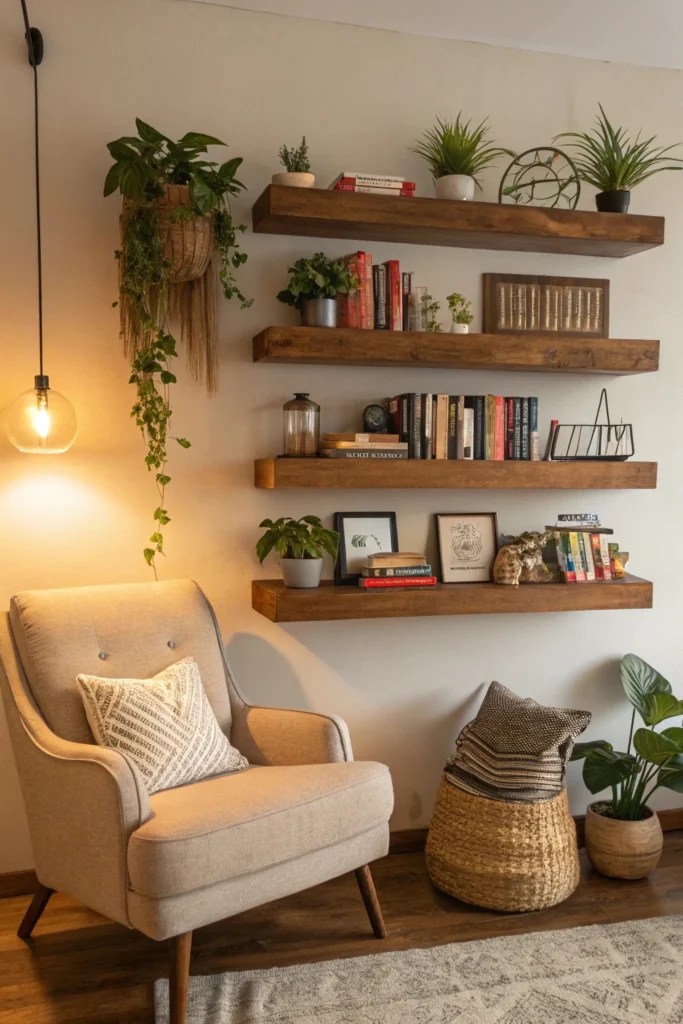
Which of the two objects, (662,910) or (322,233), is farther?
(322,233)

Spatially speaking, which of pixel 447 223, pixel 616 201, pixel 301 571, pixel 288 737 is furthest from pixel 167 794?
pixel 616 201

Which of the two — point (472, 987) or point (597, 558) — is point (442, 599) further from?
point (472, 987)

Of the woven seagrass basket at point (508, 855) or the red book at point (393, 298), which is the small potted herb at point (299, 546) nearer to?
the red book at point (393, 298)

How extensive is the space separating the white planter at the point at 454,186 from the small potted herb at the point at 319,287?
0.39m

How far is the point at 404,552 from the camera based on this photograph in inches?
120

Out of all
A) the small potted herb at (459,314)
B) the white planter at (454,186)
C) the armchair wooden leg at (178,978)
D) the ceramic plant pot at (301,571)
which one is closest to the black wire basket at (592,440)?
the small potted herb at (459,314)

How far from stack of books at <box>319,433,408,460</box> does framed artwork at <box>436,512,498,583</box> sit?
1.08ft

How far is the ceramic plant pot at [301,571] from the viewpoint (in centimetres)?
281

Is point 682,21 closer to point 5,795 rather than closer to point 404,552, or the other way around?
point 404,552

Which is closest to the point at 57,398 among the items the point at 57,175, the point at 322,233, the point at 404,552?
the point at 57,175

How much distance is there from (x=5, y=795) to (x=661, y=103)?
309 centimetres

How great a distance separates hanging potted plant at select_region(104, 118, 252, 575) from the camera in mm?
2588

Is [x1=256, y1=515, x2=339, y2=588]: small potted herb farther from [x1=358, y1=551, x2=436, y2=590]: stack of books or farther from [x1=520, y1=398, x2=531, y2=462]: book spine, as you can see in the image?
[x1=520, y1=398, x2=531, y2=462]: book spine

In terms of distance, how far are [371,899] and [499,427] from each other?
145cm
